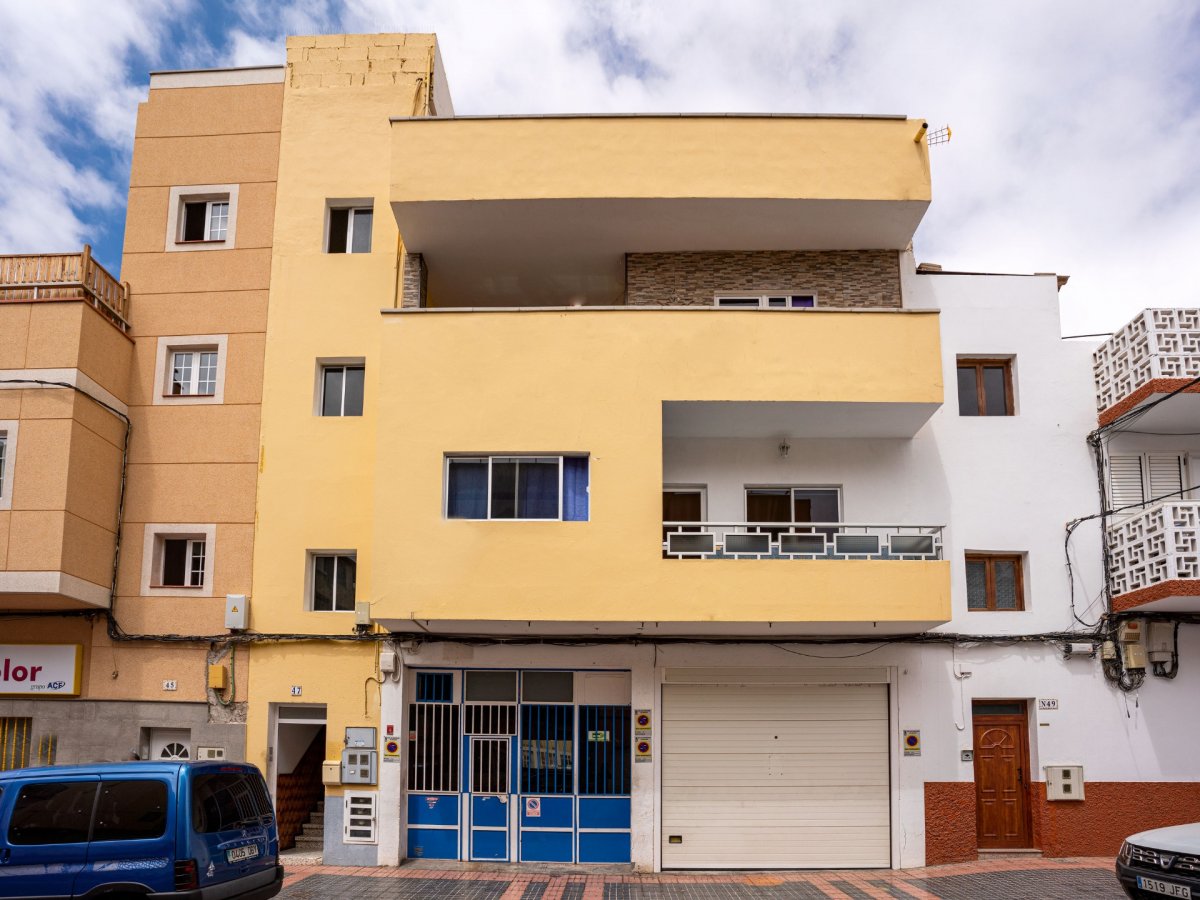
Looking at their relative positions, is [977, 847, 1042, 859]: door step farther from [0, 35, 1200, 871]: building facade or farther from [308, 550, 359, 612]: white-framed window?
[308, 550, 359, 612]: white-framed window

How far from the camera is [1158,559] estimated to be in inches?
574

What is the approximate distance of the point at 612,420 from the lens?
1423cm

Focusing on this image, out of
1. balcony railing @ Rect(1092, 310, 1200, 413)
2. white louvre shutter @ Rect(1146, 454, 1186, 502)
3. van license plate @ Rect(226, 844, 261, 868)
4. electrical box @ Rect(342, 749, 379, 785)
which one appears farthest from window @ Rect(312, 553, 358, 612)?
white louvre shutter @ Rect(1146, 454, 1186, 502)

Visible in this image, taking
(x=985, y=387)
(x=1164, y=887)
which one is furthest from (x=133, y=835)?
(x=985, y=387)

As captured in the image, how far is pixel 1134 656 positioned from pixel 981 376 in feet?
15.5

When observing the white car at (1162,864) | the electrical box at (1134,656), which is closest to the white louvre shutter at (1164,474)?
the electrical box at (1134,656)

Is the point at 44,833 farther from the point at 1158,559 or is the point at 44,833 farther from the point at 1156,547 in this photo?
the point at 1156,547

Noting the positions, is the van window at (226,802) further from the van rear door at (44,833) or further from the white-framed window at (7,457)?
the white-framed window at (7,457)

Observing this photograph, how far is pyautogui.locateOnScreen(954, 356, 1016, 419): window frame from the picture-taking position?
16234 mm

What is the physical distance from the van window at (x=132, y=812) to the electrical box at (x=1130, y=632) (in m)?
13.2

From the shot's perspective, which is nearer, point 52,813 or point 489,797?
point 52,813

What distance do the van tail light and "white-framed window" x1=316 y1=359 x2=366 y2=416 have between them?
794 cm

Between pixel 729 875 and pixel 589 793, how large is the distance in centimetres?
228

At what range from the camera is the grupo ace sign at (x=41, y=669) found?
15695 mm
